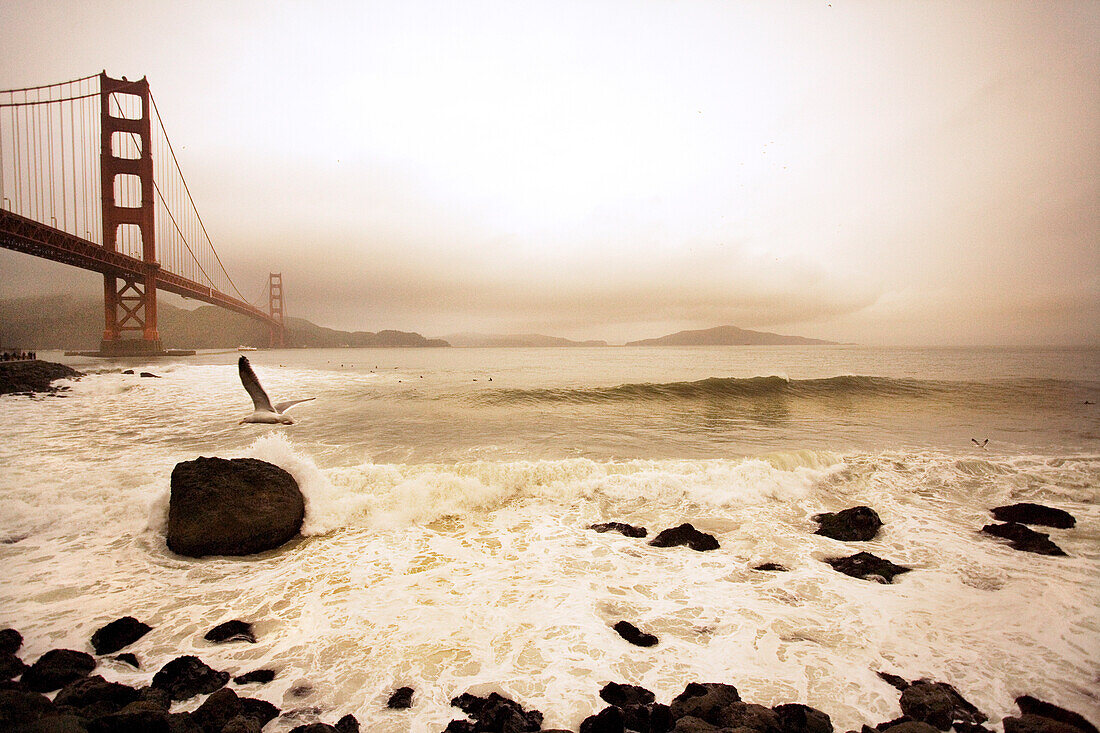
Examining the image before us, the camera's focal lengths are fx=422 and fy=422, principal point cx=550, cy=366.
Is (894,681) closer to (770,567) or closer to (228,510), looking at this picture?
(770,567)

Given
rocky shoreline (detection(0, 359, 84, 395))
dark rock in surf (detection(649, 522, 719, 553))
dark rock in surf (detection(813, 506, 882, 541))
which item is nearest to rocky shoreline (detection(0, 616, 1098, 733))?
dark rock in surf (detection(649, 522, 719, 553))

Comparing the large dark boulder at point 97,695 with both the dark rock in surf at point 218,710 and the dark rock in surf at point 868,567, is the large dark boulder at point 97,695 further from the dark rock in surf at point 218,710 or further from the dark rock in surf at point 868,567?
the dark rock in surf at point 868,567

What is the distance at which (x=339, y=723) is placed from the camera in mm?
3031

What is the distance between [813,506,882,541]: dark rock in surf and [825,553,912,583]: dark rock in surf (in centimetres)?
79

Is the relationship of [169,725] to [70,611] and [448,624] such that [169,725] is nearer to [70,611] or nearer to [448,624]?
[448,624]

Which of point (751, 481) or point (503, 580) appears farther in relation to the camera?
point (751, 481)

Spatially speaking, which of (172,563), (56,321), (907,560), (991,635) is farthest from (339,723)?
(56,321)

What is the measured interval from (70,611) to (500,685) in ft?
15.0

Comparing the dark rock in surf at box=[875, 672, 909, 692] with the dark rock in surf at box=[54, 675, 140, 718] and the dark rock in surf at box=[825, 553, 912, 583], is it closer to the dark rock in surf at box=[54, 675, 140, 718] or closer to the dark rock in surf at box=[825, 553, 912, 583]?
the dark rock in surf at box=[825, 553, 912, 583]

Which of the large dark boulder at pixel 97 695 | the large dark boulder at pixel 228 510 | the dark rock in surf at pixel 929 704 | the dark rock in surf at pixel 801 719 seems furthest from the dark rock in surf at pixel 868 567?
the large dark boulder at pixel 228 510

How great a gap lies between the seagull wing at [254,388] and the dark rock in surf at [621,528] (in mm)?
7912

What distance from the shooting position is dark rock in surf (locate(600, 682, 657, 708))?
3287 mm

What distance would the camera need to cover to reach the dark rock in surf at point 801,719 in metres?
2.95

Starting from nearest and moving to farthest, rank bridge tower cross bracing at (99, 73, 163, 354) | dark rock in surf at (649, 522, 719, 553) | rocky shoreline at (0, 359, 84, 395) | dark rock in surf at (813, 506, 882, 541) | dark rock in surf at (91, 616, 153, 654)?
dark rock in surf at (91, 616, 153, 654) < dark rock in surf at (649, 522, 719, 553) < dark rock in surf at (813, 506, 882, 541) < rocky shoreline at (0, 359, 84, 395) < bridge tower cross bracing at (99, 73, 163, 354)
